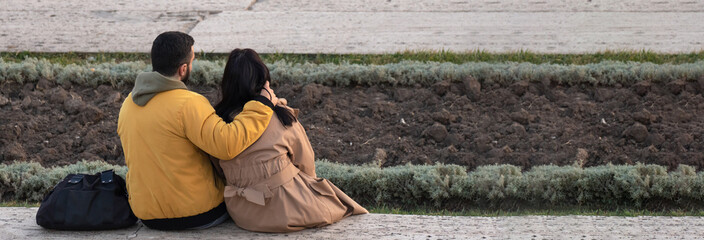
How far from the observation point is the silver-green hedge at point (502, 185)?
4.66m

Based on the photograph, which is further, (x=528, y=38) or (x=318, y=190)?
(x=528, y=38)

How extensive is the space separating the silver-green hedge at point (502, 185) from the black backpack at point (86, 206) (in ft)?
3.43

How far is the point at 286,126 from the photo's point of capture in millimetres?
3832

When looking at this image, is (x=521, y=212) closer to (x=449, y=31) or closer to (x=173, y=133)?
(x=173, y=133)

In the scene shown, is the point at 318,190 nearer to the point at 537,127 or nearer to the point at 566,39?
the point at 537,127

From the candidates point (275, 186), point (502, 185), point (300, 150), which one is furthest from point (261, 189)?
point (502, 185)

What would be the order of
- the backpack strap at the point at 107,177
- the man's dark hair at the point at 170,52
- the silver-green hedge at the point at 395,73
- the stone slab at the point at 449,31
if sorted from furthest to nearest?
the stone slab at the point at 449,31
the silver-green hedge at the point at 395,73
the backpack strap at the point at 107,177
the man's dark hair at the point at 170,52

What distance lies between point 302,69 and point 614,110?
7.58 ft

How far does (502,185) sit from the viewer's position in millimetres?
4742

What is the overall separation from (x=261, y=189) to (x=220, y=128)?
1.24 ft

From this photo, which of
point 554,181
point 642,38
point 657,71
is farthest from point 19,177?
point 642,38

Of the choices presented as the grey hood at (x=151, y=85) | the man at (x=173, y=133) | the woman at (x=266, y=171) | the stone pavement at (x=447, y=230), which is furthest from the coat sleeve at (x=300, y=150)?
the grey hood at (x=151, y=85)

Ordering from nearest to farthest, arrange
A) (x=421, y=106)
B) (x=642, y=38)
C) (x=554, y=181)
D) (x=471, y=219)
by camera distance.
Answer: (x=471, y=219) → (x=554, y=181) → (x=421, y=106) → (x=642, y=38)

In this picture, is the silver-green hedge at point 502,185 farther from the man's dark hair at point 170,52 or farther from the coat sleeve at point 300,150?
the man's dark hair at point 170,52
